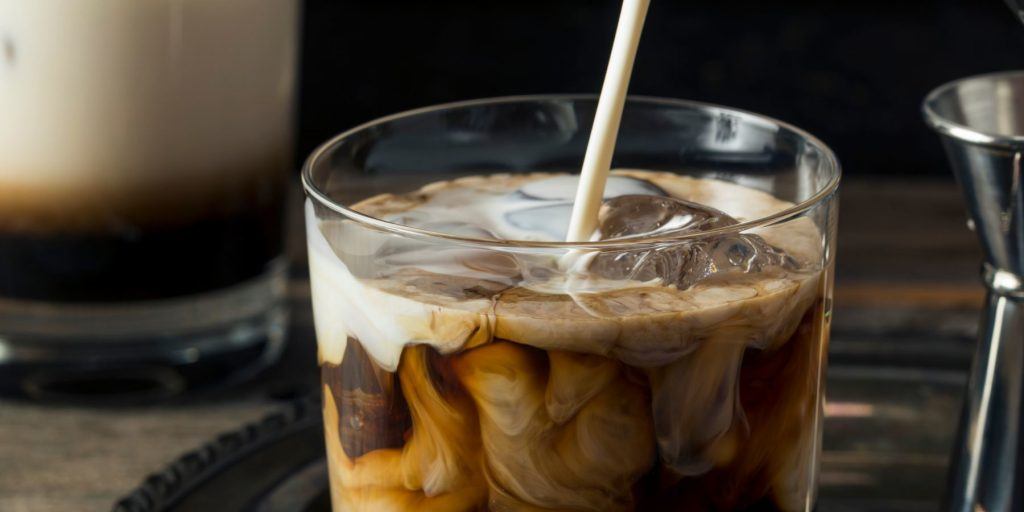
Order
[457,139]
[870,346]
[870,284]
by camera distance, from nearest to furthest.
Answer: [457,139] → [870,346] → [870,284]

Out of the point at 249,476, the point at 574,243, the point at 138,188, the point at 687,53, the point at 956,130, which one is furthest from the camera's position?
the point at 687,53

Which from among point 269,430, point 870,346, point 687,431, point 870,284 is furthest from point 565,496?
point 870,284

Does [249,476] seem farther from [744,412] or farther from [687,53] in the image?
[687,53]

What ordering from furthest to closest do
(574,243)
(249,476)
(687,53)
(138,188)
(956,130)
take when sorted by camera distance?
(687,53), (138,188), (249,476), (956,130), (574,243)

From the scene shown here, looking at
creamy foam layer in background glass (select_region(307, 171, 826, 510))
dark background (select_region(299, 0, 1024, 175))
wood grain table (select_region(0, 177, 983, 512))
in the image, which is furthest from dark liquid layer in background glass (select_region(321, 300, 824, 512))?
dark background (select_region(299, 0, 1024, 175))

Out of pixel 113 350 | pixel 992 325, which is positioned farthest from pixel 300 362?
pixel 992 325

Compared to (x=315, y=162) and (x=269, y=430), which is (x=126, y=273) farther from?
(x=315, y=162)
